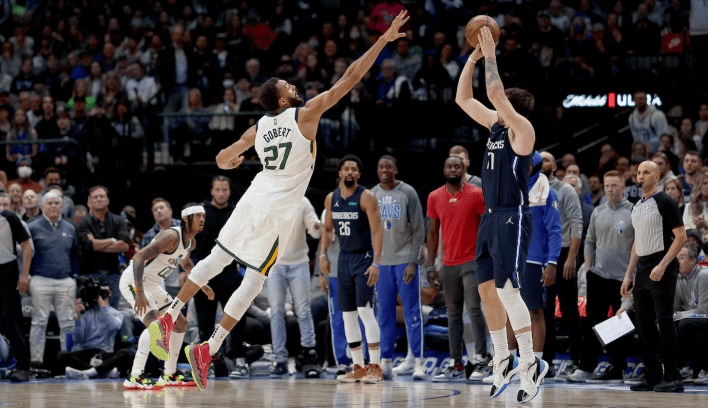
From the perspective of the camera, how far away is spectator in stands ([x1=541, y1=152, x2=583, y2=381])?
8.97m

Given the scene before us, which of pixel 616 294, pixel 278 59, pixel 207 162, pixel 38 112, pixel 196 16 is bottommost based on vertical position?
pixel 616 294

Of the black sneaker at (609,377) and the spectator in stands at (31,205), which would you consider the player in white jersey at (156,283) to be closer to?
the spectator in stands at (31,205)

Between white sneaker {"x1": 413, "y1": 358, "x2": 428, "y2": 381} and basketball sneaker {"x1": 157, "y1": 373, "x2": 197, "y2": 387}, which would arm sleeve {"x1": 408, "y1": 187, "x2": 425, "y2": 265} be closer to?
white sneaker {"x1": 413, "y1": 358, "x2": 428, "y2": 381}

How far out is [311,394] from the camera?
7.29 m

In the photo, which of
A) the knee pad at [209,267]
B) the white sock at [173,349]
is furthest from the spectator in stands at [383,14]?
the knee pad at [209,267]

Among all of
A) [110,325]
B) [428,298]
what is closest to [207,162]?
[110,325]

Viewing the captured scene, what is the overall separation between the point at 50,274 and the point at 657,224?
711 cm

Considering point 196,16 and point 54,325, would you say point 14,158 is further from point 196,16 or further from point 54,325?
point 196,16

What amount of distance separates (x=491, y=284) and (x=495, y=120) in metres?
1.30

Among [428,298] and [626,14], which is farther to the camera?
[626,14]

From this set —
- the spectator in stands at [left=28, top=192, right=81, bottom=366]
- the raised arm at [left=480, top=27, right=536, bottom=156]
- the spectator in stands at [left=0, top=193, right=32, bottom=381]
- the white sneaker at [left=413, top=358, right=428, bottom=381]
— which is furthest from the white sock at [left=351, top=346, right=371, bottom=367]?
the spectator in stands at [left=0, top=193, right=32, bottom=381]

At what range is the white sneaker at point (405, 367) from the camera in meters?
9.62

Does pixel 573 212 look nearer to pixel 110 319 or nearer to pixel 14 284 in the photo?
pixel 110 319

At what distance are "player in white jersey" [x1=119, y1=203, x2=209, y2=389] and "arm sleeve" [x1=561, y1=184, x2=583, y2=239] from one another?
13.1 ft
